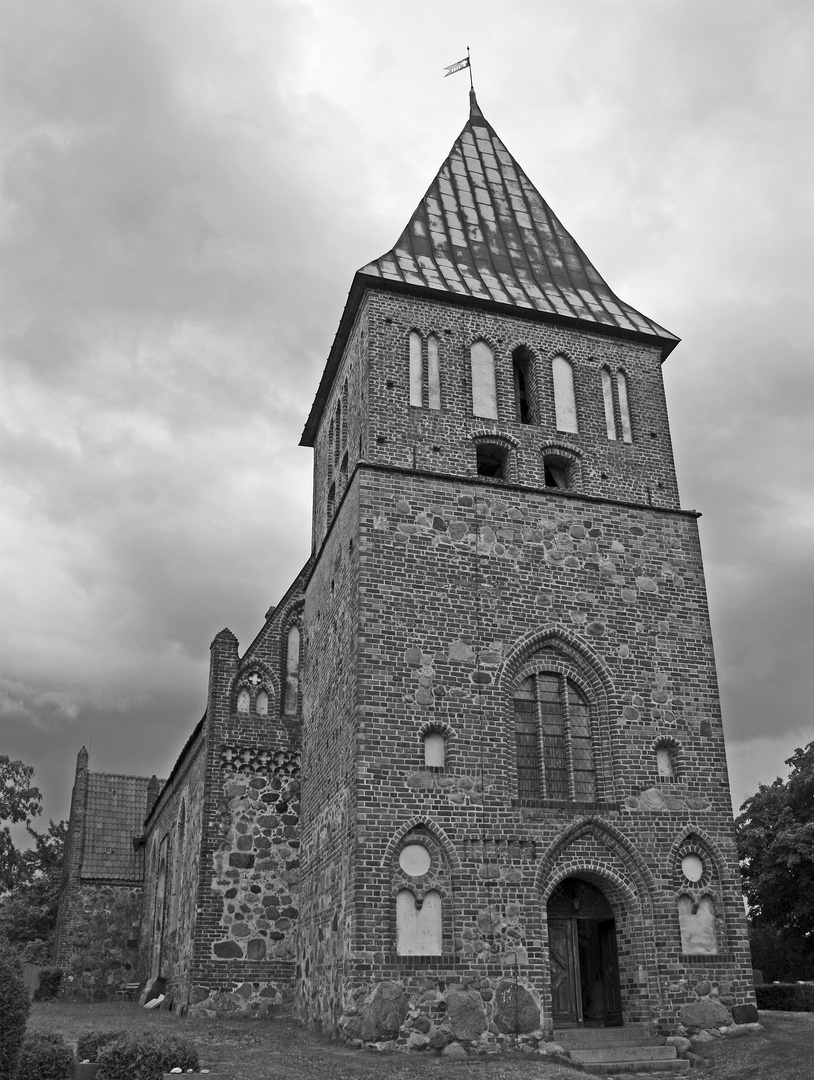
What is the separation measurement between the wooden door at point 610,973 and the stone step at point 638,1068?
180cm

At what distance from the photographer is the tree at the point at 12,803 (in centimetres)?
3803

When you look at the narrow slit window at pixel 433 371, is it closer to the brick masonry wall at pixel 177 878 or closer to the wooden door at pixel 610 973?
the brick masonry wall at pixel 177 878

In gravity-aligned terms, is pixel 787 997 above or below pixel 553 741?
below

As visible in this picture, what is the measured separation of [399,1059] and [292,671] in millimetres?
9855

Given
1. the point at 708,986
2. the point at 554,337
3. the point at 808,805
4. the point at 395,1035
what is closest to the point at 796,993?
the point at 808,805

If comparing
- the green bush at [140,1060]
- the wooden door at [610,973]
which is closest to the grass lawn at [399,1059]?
the green bush at [140,1060]

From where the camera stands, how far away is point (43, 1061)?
1067cm

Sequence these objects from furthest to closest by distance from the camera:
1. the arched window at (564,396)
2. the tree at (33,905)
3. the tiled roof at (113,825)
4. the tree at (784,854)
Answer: the tree at (33,905) < the tiled roof at (113,825) < the tree at (784,854) < the arched window at (564,396)

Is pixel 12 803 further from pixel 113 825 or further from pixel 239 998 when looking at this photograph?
pixel 239 998

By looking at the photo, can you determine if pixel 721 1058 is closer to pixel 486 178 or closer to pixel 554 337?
pixel 554 337

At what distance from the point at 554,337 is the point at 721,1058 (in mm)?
12957

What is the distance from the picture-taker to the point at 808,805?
3094cm

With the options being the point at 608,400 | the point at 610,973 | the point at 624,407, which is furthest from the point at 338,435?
the point at 610,973

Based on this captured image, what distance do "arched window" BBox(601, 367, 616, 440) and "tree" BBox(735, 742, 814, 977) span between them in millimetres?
14029
